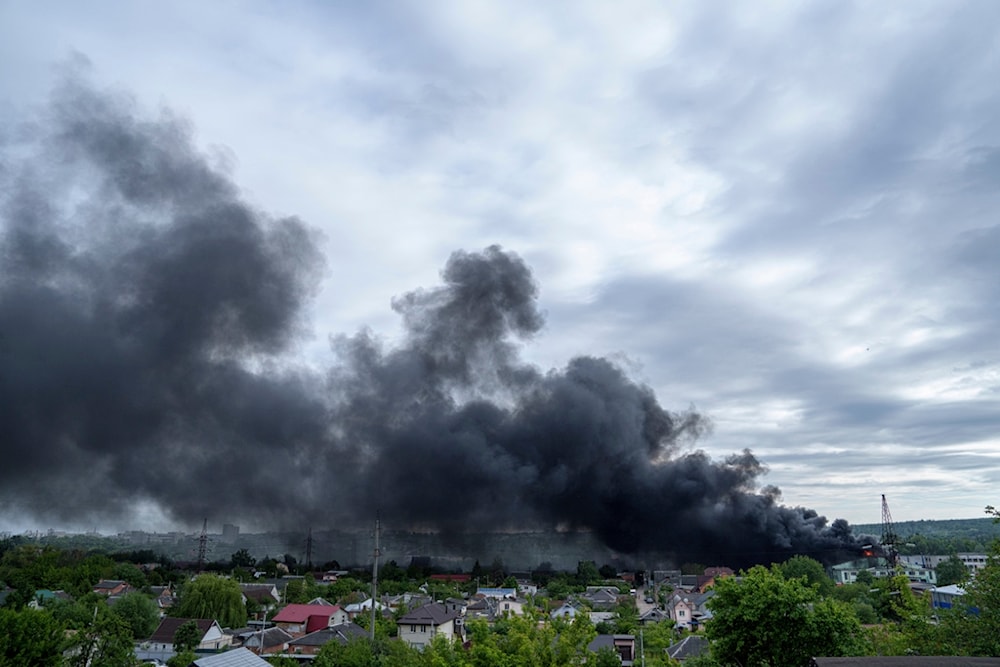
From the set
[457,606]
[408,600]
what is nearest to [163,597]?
[408,600]

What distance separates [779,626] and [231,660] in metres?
16.8

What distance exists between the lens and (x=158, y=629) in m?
45.9

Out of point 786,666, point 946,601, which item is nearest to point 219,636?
point 786,666

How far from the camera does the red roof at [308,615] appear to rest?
50.8m

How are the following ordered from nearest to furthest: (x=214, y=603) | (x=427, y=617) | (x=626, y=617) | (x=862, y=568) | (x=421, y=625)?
(x=421, y=625)
(x=427, y=617)
(x=214, y=603)
(x=626, y=617)
(x=862, y=568)

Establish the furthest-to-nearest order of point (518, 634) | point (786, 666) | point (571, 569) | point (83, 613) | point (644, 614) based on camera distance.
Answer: point (571, 569) → point (644, 614) → point (83, 613) → point (786, 666) → point (518, 634)

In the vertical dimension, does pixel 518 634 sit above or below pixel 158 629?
above

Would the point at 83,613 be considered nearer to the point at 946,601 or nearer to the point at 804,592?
the point at 804,592

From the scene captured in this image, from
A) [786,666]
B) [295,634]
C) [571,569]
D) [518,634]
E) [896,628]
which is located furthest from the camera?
[571,569]

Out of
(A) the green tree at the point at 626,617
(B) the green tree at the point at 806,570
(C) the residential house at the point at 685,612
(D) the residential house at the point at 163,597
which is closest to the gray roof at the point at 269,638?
(D) the residential house at the point at 163,597

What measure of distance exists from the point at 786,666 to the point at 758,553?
3537 inches

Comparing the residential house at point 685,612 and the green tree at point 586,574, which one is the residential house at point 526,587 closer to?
the green tree at point 586,574

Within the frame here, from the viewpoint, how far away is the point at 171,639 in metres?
44.3

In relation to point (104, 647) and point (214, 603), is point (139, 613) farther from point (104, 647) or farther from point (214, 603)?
point (104, 647)
